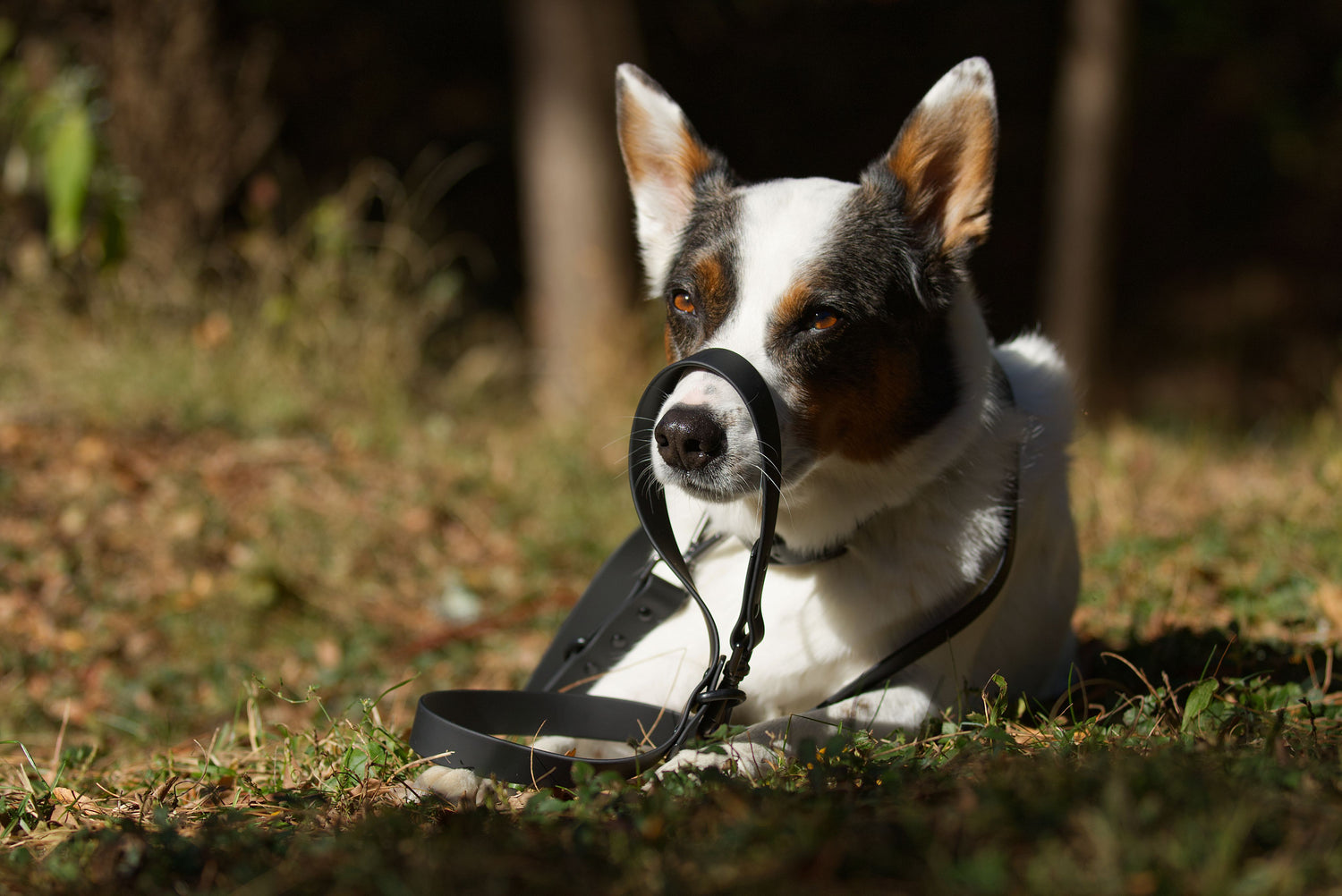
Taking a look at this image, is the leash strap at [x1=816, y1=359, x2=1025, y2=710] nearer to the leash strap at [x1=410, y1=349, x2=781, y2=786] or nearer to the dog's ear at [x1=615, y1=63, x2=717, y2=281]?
the leash strap at [x1=410, y1=349, x2=781, y2=786]

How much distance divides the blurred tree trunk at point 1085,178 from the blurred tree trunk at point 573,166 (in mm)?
3843

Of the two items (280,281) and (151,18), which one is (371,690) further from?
(151,18)

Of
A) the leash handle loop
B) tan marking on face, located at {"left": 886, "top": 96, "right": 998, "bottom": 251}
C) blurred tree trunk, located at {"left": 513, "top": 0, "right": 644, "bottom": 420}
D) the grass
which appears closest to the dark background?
blurred tree trunk, located at {"left": 513, "top": 0, "right": 644, "bottom": 420}

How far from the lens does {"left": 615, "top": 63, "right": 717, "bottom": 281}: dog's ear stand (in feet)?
9.27

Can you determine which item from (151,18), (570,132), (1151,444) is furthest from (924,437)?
(151,18)

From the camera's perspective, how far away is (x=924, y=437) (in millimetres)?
2488

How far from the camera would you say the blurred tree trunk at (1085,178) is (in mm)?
8719

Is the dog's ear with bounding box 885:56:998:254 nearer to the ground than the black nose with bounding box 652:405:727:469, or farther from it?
farther from it

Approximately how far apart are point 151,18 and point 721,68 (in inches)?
271

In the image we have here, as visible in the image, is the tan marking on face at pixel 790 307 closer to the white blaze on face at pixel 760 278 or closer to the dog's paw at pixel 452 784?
the white blaze on face at pixel 760 278

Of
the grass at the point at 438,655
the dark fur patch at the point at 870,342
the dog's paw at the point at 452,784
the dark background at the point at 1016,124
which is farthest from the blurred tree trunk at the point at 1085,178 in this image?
the dog's paw at the point at 452,784

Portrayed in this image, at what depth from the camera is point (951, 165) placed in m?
2.67

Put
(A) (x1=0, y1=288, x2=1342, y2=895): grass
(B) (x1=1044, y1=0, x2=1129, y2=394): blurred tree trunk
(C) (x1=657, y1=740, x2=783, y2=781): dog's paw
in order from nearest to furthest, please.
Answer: (A) (x1=0, y1=288, x2=1342, y2=895): grass → (C) (x1=657, y1=740, x2=783, y2=781): dog's paw → (B) (x1=1044, y1=0, x2=1129, y2=394): blurred tree trunk

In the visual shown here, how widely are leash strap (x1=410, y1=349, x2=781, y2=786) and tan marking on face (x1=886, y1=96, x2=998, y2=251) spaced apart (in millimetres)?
788
